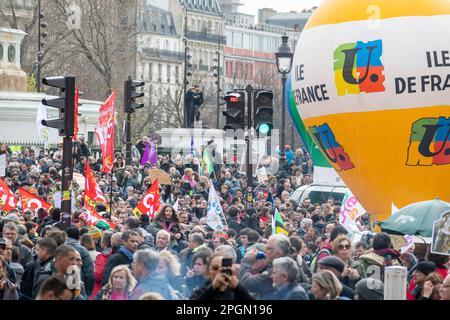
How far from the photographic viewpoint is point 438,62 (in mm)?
27578

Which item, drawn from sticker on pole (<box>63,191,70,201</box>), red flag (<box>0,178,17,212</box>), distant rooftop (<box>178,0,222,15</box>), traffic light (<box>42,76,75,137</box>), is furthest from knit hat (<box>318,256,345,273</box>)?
distant rooftop (<box>178,0,222,15</box>)

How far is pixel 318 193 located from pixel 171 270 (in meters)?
24.0

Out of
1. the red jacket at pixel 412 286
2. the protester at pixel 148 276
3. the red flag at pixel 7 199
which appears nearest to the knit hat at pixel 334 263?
the red jacket at pixel 412 286

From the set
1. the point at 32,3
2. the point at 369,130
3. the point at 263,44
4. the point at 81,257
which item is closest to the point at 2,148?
the point at 369,130

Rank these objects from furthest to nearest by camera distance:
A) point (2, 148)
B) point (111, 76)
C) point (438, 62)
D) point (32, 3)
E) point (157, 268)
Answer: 1. point (32, 3)
2. point (111, 76)
3. point (2, 148)
4. point (438, 62)
5. point (157, 268)

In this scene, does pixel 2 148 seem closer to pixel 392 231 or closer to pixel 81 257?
pixel 392 231

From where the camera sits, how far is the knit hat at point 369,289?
1321 cm

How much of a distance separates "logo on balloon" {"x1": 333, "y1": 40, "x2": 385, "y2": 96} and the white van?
809cm

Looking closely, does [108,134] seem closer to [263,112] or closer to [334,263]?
[263,112]

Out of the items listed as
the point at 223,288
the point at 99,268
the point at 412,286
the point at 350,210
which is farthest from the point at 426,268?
the point at 350,210

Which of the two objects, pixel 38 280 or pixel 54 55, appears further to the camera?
pixel 54 55

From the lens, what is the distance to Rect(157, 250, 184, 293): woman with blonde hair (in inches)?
513

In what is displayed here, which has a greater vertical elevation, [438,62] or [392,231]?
[438,62]
